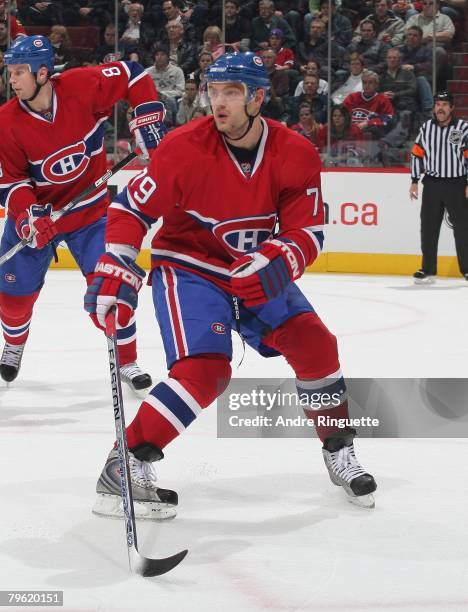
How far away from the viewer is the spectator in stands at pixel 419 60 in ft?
27.2

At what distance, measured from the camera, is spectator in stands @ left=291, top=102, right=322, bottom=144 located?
8.41m

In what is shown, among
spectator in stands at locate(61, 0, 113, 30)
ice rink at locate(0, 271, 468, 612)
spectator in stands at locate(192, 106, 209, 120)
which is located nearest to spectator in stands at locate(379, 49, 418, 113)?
spectator in stands at locate(192, 106, 209, 120)

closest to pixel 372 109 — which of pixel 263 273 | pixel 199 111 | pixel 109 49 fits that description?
pixel 199 111

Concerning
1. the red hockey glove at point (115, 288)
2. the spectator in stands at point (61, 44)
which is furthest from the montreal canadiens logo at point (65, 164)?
the spectator in stands at point (61, 44)

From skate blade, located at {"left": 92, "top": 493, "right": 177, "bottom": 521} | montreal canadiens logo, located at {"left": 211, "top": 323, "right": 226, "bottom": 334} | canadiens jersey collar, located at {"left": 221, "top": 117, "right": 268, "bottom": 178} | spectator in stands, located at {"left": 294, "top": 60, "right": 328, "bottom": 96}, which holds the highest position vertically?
canadiens jersey collar, located at {"left": 221, "top": 117, "right": 268, "bottom": 178}

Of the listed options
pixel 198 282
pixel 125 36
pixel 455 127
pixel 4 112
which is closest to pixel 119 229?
pixel 198 282

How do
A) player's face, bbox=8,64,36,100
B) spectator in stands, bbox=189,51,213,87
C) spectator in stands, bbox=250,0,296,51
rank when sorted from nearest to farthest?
1. player's face, bbox=8,64,36,100
2. spectator in stands, bbox=189,51,213,87
3. spectator in stands, bbox=250,0,296,51

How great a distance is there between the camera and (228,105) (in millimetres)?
2717

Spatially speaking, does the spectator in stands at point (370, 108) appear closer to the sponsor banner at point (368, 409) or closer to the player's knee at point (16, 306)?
the sponsor banner at point (368, 409)

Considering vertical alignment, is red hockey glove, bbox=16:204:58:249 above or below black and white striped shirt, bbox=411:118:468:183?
above

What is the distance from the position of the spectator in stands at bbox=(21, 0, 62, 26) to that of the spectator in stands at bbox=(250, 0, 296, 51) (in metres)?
1.60

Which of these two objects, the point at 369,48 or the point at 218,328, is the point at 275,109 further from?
the point at 218,328

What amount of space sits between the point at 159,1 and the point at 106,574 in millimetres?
7695

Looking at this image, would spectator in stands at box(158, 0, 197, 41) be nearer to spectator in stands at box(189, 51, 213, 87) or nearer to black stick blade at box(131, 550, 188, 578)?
spectator in stands at box(189, 51, 213, 87)
